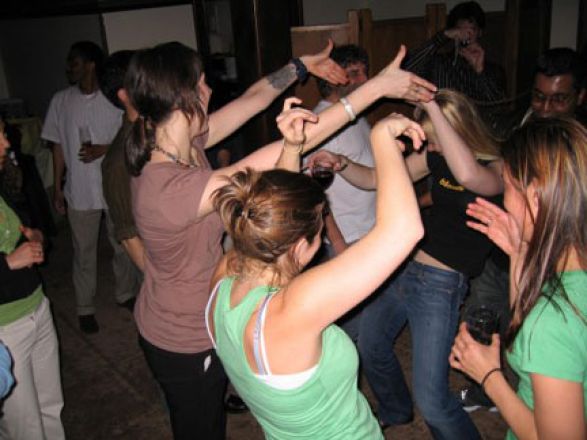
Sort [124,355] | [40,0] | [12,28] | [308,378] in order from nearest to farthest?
[308,378]
[124,355]
[40,0]
[12,28]

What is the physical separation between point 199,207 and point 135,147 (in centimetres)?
39

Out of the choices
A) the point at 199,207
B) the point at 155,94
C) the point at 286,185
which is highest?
the point at 155,94

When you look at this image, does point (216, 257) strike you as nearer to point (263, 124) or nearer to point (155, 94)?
point (155, 94)

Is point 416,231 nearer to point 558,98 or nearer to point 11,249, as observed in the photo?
point 11,249

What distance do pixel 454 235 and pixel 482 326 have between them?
0.77m

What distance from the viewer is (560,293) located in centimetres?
141

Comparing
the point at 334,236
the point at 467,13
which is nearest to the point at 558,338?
the point at 334,236

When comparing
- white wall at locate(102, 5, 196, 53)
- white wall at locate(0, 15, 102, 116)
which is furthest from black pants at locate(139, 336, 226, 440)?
white wall at locate(0, 15, 102, 116)

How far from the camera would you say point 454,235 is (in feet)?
8.01

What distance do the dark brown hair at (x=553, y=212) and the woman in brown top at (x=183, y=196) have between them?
0.67 meters

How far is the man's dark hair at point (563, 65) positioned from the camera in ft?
10.5

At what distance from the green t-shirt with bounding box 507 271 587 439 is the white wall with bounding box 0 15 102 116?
24.7ft

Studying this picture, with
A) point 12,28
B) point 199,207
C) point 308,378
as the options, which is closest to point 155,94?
point 199,207

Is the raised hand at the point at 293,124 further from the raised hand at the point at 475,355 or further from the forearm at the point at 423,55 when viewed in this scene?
the forearm at the point at 423,55
